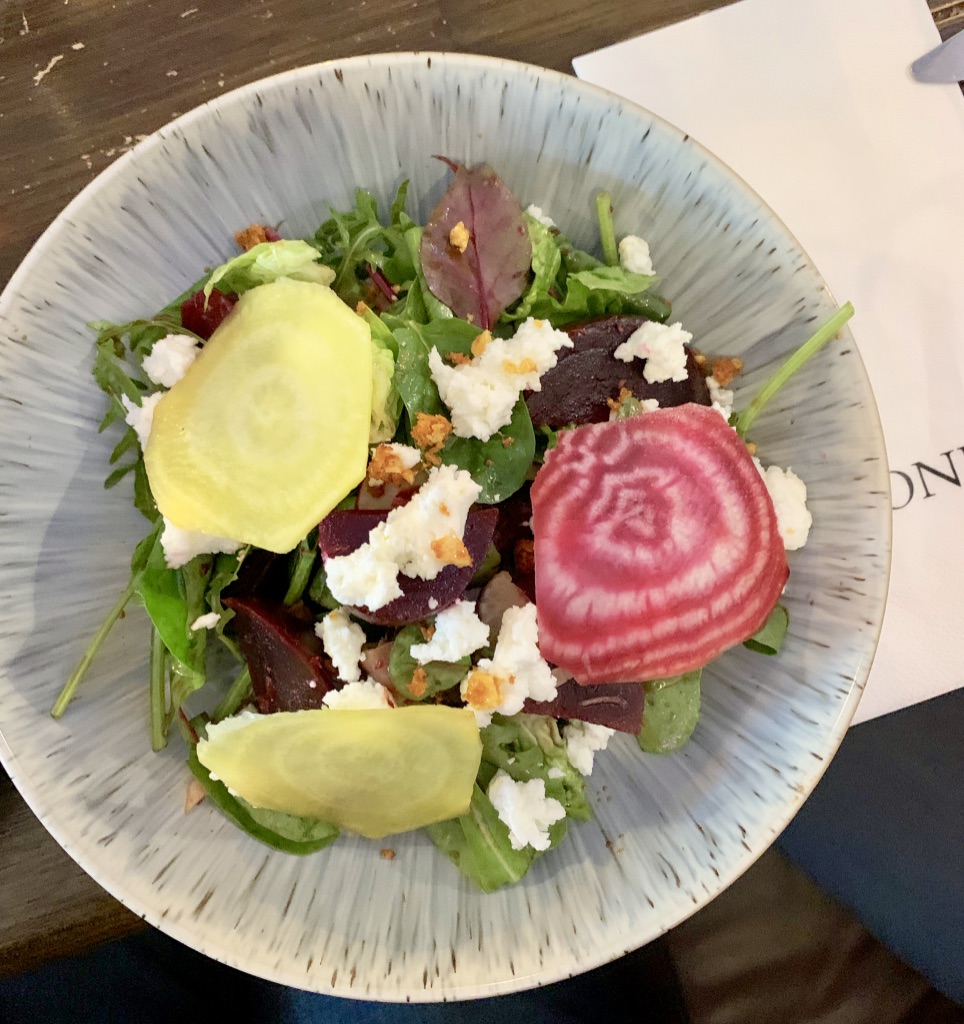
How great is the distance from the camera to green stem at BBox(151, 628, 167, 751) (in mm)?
784

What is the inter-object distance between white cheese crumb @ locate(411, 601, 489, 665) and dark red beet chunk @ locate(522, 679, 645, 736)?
0.31ft

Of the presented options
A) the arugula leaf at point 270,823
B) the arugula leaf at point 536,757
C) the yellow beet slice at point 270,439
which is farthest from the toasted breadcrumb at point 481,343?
the arugula leaf at point 270,823

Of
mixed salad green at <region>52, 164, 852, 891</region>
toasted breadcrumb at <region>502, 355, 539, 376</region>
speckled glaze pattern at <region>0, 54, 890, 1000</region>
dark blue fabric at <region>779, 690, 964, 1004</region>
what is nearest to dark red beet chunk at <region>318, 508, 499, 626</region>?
mixed salad green at <region>52, 164, 852, 891</region>

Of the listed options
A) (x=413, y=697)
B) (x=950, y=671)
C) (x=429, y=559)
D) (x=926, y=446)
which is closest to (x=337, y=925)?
(x=413, y=697)

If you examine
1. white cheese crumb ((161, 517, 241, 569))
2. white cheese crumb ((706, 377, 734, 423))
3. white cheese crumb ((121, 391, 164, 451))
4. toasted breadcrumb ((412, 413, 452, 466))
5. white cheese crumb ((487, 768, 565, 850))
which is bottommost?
white cheese crumb ((487, 768, 565, 850))

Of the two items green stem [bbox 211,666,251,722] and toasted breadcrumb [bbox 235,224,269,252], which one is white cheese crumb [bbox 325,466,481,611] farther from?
toasted breadcrumb [bbox 235,224,269,252]

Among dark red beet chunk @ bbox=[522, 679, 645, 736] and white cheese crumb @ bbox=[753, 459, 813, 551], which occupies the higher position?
white cheese crumb @ bbox=[753, 459, 813, 551]

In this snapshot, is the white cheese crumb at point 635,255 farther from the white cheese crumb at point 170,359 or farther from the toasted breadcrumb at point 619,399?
the white cheese crumb at point 170,359

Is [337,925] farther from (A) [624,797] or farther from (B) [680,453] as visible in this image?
(B) [680,453]

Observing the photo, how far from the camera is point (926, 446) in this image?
0.94 metres

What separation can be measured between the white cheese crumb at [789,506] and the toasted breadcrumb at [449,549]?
296 mm

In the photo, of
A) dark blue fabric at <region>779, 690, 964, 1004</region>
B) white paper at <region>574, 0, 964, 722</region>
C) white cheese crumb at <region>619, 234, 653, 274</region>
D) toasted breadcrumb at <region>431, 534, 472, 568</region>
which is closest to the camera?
toasted breadcrumb at <region>431, 534, 472, 568</region>

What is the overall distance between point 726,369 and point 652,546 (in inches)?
7.9

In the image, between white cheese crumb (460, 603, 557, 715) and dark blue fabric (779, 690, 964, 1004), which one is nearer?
white cheese crumb (460, 603, 557, 715)
